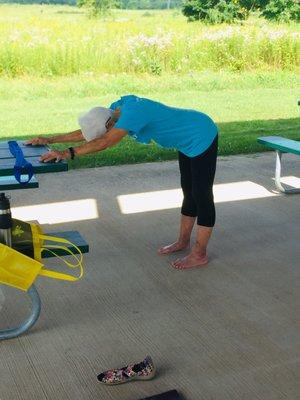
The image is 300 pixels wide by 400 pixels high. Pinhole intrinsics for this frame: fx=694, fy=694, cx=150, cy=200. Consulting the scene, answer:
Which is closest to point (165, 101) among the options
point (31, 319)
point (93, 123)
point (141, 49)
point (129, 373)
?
point (141, 49)

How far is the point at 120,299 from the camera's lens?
13.5 feet

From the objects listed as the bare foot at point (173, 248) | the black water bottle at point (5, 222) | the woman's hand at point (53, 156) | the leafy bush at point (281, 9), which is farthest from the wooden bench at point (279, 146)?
the leafy bush at point (281, 9)

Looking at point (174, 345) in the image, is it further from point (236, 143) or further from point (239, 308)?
point (236, 143)

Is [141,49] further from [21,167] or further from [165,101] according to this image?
[21,167]

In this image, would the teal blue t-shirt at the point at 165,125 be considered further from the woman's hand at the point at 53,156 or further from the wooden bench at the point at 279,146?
the wooden bench at the point at 279,146

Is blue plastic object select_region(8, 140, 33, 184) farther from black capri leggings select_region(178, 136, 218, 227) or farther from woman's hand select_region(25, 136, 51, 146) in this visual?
black capri leggings select_region(178, 136, 218, 227)

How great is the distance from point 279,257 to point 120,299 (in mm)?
1299

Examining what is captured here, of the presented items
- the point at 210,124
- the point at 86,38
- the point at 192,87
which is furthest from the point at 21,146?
the point at 86,38

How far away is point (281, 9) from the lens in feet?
124

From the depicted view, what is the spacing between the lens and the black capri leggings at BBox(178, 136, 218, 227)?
4.32 meters

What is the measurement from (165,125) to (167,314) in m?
1.11

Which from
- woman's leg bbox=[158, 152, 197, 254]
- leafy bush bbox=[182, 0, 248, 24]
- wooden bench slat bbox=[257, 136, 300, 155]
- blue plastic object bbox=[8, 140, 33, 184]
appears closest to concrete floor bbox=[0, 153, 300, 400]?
woman's leg bbox=[158, 152, 197, 254]

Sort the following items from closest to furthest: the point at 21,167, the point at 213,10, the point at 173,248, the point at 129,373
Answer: the point at 129,373 → the point at 21,167 → the point at 173,248 → the point at 213,10

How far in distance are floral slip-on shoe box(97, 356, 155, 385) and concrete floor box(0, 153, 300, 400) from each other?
4 cm
